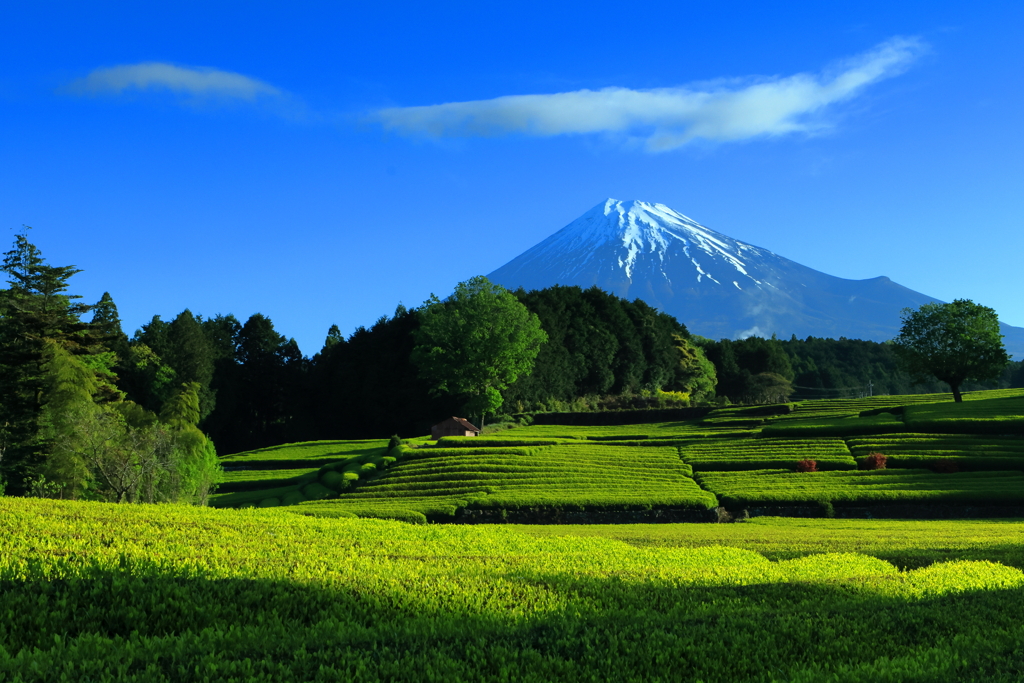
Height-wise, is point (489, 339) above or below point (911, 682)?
above

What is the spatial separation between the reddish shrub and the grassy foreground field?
74.6ft

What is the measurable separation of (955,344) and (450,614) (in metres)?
55.6

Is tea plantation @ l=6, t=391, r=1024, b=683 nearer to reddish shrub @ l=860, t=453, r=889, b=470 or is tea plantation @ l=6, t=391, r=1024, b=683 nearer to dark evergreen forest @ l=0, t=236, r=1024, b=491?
reddish shrub @ l=860, t=453, r=889, b=470

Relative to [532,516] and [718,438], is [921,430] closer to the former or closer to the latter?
[718,438]

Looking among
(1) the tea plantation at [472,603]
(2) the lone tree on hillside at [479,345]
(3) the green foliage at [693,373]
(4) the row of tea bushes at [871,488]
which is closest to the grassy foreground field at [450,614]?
(1) the tea plantation at [472,603]

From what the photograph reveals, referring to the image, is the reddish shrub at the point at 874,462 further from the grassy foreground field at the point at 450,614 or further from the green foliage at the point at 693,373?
the green foliage at the point at 693,373

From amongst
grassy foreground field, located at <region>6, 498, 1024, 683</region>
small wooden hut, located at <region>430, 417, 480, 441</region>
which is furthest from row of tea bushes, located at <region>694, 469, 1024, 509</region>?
small wooden hut, located at <region>430, 417, 480, 441</region>

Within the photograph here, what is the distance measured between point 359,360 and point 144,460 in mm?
45473

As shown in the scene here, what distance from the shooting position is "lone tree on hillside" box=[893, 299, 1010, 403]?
168 feet

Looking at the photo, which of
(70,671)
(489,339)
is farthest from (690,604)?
(489,339)

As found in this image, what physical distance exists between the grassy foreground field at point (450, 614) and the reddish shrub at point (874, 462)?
74.6 ft

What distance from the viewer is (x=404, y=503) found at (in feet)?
90.6

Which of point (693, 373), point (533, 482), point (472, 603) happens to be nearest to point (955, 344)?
point (533, 482)

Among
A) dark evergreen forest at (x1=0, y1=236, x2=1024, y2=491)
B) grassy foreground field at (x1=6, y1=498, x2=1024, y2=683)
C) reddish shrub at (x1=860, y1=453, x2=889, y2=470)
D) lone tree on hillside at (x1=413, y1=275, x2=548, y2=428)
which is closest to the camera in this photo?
grassy foreground field at (x1=6, y1=498, x2=1024, y2=683)
